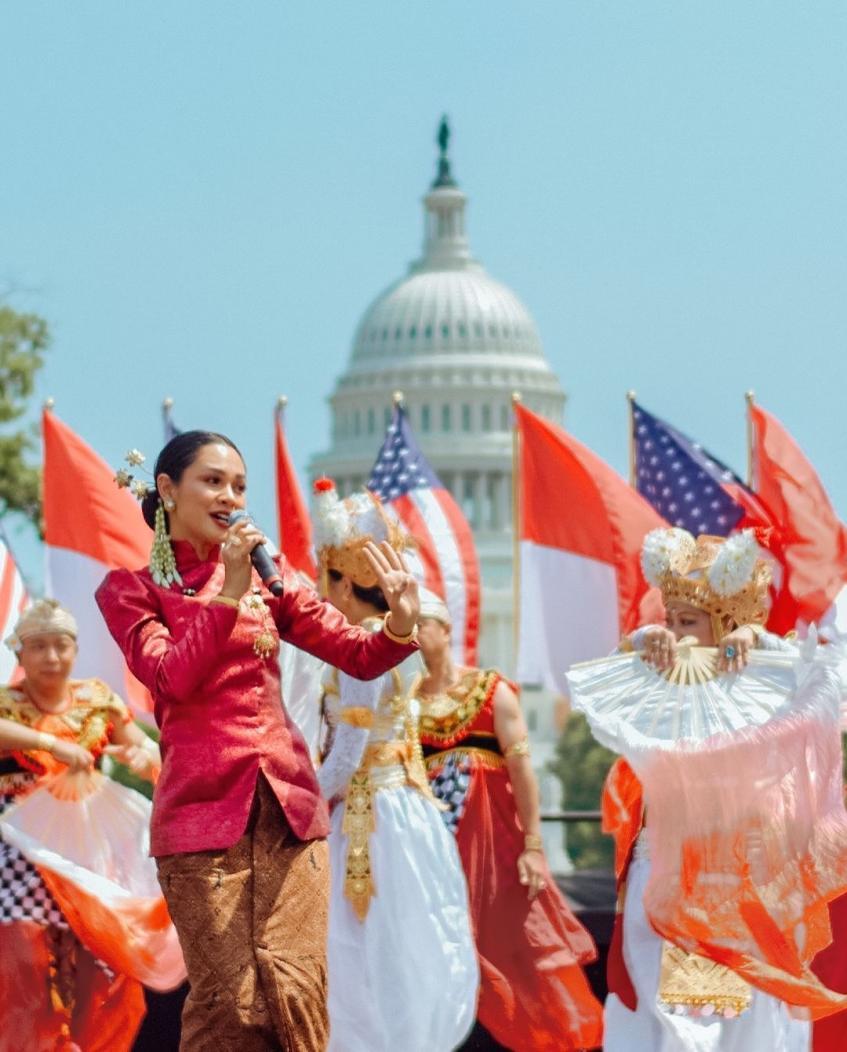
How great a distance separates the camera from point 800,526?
456 inches

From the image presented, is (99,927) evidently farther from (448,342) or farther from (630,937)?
(448,342)

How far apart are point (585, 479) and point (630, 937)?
5.09 meters

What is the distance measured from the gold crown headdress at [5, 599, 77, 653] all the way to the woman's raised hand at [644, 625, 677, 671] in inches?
89.2

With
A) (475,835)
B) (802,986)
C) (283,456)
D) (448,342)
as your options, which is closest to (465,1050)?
(475,835)

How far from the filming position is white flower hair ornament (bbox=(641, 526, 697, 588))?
26.6 feet

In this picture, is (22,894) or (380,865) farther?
(22,894)

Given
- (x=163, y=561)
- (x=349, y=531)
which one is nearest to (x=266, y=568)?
(x=163, y=561)

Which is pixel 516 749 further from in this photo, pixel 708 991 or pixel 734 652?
pixel 734 652

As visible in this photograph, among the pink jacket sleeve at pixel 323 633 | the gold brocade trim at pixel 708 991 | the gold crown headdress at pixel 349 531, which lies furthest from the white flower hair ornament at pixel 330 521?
the pink jacket sleeve at pixel 323 633

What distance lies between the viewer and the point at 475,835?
A: 9.62 meters

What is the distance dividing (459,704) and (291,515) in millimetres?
3603

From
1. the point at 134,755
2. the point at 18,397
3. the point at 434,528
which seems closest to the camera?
the point at 134,755

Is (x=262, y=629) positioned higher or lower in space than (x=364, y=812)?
higher

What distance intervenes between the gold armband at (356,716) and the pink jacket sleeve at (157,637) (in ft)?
8.65
